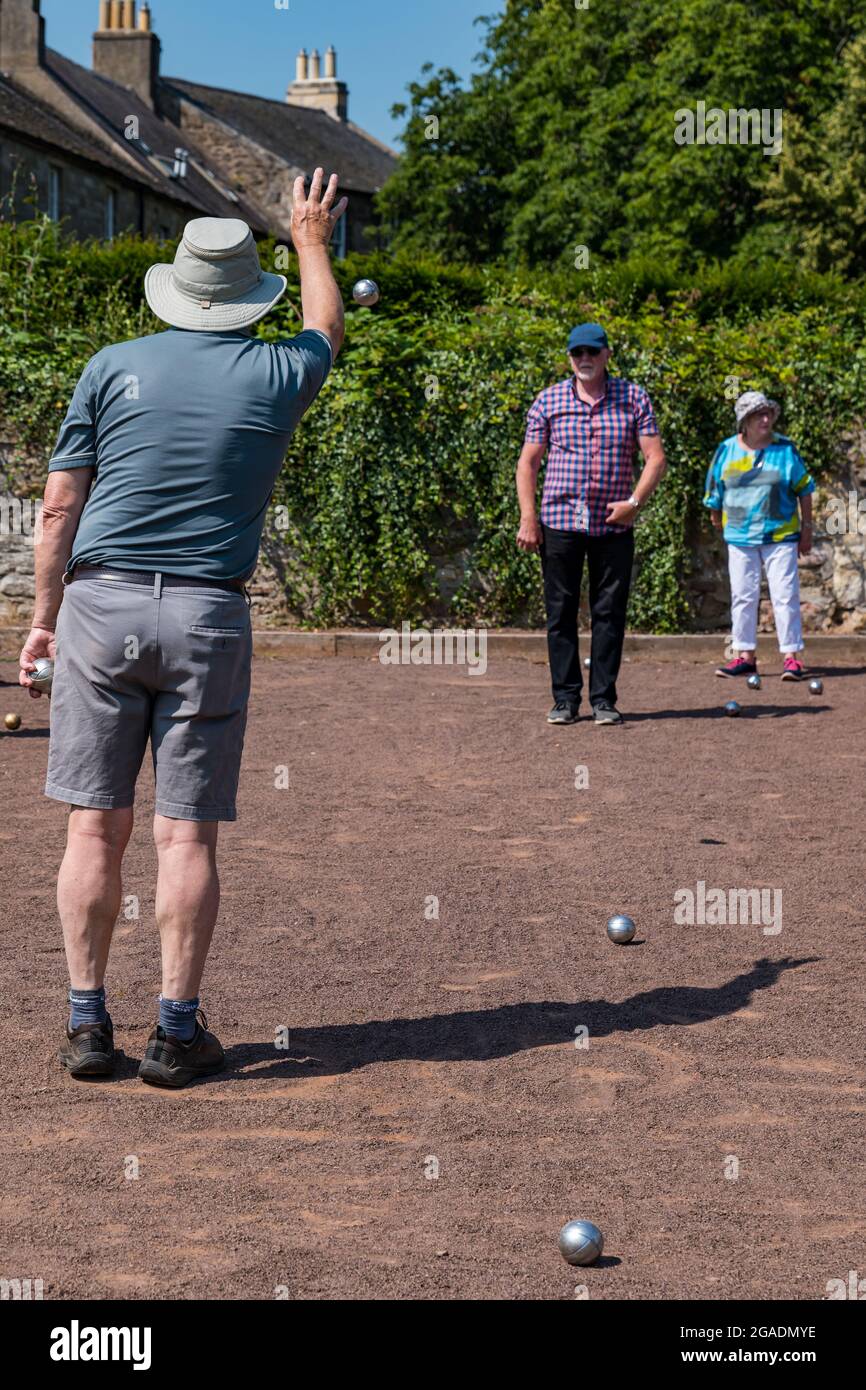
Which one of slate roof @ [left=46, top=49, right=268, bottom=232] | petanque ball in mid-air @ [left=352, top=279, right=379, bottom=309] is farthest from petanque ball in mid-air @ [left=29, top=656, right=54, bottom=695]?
slate roof @ [left=46, top=49, right=268, bottom=232]

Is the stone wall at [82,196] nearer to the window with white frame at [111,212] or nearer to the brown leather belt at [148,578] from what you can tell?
the window with white frame at [111,212]

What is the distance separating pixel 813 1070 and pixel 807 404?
11139 millimetres

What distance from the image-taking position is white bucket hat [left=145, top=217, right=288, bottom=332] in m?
4.21

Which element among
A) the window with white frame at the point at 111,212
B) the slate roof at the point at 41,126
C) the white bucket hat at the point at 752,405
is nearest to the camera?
the white bucket hat at the point at 752,405

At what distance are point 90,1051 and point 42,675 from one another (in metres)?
1.37

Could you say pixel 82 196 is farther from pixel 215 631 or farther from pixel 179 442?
pixel 215 631

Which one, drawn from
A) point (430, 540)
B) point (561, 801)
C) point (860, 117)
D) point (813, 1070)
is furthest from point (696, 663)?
point (860, 117)

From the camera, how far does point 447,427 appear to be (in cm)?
1466

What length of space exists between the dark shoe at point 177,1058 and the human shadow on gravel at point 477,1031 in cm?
7

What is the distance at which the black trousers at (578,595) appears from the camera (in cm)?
1005

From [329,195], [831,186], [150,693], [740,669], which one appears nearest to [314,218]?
[329,195]

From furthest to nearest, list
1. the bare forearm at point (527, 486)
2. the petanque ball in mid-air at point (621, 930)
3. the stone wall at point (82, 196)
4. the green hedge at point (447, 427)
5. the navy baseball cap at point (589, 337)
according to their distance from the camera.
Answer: the stone wall at point (82, 196)
the green hedge at point (447, 427)
the bare forearm at point (527, 486)
the navy baseball cap at point (589, 337)
the petanque ball in mid-air at point (621, 930)

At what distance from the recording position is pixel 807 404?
580 inches

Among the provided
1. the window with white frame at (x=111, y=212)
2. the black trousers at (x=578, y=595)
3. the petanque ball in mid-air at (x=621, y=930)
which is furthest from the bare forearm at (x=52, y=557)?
the window with white frame at (x=111, y=212)
